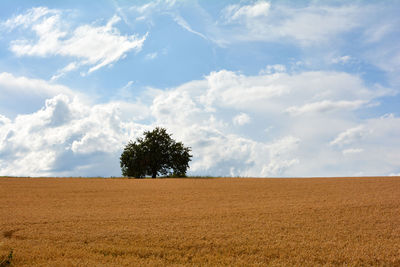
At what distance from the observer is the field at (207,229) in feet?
27.0

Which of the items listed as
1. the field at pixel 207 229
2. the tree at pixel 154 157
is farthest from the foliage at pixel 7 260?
the tree at pixel 154 157

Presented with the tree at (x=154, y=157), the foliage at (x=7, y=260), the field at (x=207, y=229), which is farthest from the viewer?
the tree at (x=154, y=157)

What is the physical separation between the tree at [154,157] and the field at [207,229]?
15.0 m

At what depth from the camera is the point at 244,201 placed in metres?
15.1

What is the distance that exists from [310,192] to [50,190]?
50.5 feet

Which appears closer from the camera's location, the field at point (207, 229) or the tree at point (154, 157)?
the field at point (207, 229)

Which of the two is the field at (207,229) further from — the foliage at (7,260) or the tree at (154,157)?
the tree at (154,157)

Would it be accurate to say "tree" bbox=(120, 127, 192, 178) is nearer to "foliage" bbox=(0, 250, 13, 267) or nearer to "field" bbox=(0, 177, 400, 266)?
"field" bbox=(0, 177, 400, 266)

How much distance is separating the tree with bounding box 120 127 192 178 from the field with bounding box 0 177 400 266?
15.0 meters

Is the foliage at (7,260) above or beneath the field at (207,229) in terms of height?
beneath

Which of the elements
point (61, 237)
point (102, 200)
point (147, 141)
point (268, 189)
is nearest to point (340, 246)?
point (61, 237)

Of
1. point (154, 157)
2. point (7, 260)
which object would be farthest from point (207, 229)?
point (154, 157)

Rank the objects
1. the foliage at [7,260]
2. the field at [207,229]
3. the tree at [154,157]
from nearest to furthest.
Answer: the foliage at [7,260]
the field at [207,229]
the tree at [154,157]

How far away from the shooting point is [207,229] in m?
10.2
